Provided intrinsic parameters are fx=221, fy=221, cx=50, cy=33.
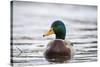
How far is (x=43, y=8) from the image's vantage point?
2051 mm

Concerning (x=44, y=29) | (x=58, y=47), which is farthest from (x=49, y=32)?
(x=58, y=47)

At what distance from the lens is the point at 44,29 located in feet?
6.72

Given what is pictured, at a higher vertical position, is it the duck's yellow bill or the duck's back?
the duck's yellow bill

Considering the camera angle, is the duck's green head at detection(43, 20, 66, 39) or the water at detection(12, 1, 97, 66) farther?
the duck's green head at detection(43, 20, 66, 39)

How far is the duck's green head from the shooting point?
208cm

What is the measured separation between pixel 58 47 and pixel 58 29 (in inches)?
6.8

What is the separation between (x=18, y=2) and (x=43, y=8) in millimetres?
240

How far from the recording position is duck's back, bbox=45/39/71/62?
6.81 ft

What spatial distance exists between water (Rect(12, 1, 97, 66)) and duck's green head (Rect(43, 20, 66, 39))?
0.03 m

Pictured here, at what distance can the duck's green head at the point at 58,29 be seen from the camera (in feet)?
6.82

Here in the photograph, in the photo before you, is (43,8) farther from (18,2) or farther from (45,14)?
(18,2)

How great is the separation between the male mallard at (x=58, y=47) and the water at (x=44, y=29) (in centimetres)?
4

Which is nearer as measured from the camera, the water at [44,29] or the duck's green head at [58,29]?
the water at [44,29]

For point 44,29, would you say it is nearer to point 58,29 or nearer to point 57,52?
point 58,29
